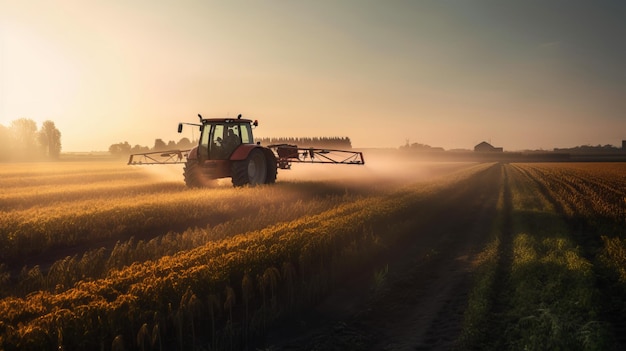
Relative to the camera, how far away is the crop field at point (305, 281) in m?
6.43

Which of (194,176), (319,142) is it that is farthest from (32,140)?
(194,176)

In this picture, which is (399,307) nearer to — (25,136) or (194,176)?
(194,176)

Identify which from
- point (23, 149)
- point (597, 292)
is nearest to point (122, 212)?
point (597, 292)

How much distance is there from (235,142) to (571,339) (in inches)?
697

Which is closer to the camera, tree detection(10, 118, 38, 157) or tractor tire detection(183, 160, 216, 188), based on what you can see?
tractor tire detection(183, 160, 216, 188)

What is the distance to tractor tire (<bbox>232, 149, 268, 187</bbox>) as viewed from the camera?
21297 mm

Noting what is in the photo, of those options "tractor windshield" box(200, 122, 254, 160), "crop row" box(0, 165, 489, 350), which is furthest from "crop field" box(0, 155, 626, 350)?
"tractor windshield" box(200, 122, 254, 160)

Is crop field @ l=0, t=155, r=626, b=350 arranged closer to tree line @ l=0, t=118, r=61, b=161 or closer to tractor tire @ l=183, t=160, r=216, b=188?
tractor tire @ l=183, t=160, r=216, b=188

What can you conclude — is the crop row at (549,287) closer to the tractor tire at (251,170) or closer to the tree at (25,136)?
the tractor tire at (251,170)

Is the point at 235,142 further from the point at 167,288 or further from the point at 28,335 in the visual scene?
the point at 28,335

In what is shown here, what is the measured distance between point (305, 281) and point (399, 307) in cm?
195

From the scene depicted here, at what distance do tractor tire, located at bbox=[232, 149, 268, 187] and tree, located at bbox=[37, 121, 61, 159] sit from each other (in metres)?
87.1

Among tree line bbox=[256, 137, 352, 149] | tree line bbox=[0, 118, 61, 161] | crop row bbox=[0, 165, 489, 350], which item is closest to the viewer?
crop row bbox=[0, 165, 489, 350]

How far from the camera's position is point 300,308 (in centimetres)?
842
